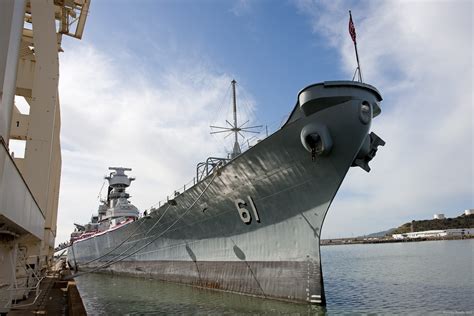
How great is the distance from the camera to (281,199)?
10.4 metres

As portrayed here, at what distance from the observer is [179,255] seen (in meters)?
14.8

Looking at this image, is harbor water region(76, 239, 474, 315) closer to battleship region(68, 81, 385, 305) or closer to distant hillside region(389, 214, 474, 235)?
battleship region(68, 81, 385, 305)

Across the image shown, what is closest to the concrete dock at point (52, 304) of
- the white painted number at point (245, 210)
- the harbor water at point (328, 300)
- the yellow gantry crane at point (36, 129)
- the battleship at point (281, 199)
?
the yellow gantry crane at point (36, 129)

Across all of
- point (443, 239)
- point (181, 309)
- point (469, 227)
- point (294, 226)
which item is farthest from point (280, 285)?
point (469, 227)

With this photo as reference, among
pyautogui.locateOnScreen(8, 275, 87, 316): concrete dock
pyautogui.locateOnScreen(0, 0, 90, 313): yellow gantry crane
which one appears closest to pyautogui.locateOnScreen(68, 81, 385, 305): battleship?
pyautogui.locateOnScreen(8, 275, 87, 316): concrete dock

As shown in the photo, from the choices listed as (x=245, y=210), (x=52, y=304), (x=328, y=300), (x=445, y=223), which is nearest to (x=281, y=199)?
(x=245, y=210)

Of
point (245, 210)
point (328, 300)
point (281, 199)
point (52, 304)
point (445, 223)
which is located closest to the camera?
point (52, 304)

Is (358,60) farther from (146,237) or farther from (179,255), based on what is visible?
(146,237)

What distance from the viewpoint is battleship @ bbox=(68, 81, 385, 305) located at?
9.25m

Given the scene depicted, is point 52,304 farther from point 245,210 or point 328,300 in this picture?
point 328,300

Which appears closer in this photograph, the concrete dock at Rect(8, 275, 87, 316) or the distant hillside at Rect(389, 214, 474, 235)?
the concrete dock at Rect(8, 275, 87, 316)

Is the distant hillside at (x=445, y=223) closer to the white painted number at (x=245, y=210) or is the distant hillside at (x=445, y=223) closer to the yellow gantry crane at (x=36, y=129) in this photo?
the white painted number at (x=245, y=210)

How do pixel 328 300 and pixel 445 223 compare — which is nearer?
pixel 328 300

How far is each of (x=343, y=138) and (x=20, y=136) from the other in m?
8.93
